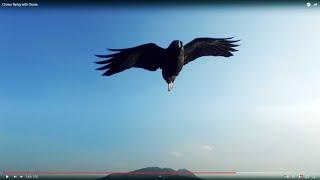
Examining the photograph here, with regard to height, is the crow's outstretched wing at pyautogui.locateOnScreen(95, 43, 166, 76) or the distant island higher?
the crow's outstretched wing at pyautogui.locateOnScreen(95, 43, 166, 76)

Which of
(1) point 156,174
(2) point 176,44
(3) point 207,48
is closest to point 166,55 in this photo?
(2) point 176,44

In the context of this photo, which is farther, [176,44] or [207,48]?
[207,48]

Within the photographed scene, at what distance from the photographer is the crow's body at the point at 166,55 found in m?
9.28

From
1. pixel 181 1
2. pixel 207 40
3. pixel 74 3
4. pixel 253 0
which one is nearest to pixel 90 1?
pixel 74 3

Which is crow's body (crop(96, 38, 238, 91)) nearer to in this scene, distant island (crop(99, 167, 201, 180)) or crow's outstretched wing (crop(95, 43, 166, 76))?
crow's outstretched wing (crop(95, 43, 166, 76))

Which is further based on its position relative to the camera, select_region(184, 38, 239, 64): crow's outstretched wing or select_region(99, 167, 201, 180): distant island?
select_region(184, 38, 239, 64): crow's outstretched wing

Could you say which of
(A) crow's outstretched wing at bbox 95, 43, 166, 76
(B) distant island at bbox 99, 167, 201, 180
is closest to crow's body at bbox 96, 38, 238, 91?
(A) crow's outstretched wing at bbox 95, 43, 166, 76

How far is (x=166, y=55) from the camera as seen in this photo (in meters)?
9.42

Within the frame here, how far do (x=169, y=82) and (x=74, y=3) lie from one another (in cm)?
237

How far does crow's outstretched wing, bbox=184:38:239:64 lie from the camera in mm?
9422

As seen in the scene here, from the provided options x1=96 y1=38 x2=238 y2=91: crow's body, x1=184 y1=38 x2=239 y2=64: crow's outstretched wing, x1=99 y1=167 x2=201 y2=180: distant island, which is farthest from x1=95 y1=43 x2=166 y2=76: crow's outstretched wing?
x1=99 y1=167 x2=201 y2=180: distant island

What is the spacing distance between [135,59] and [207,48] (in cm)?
151

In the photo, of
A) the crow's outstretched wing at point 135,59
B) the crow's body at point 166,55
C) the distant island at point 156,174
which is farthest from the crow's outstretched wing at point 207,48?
the distant island at point 156,174

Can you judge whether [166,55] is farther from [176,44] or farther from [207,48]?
[207,48]
